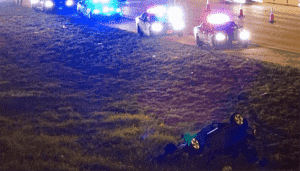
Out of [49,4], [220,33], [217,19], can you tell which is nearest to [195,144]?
[220,33]

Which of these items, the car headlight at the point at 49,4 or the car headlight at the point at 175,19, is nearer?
the car headlight at the point at 175,19

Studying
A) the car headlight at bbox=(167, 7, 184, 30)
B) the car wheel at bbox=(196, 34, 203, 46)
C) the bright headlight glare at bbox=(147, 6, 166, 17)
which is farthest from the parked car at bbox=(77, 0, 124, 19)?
the car wheel at bbox=(196, 34, 203, 46)

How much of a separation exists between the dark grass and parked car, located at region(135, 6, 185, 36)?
1.03 m

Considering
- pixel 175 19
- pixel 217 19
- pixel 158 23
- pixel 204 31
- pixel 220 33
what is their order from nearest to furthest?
1. pixel 220 33
2. pixel 204 31
3. pixel 217 19
4. pixel 158 23
5. pixel 175 19

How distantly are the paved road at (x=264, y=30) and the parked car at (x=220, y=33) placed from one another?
57 centimetres

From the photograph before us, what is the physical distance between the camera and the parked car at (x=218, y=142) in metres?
5.86

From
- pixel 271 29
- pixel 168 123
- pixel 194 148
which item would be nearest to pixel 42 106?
pixel 168 123

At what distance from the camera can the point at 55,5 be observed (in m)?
27.8

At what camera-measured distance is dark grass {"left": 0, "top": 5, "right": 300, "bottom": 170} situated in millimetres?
6344

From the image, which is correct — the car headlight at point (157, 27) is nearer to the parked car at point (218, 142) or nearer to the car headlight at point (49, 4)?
the parked car at point (218, 142)

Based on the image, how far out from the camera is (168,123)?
27.3 ft

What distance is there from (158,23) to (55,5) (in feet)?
48.6

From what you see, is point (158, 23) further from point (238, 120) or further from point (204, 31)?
point (238, 120)

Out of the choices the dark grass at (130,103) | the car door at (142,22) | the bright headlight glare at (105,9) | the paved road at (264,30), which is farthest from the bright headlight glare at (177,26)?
the bright headlight glare at (105,9)
